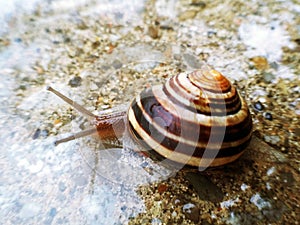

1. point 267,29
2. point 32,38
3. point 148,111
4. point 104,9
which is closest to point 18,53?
point 32,38

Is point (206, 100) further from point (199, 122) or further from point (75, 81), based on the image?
point (75, 81)

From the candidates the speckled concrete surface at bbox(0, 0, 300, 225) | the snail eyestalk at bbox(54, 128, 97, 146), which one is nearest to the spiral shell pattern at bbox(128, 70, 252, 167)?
the speckled concrete surface at bbox(0, 0, 300, 225)

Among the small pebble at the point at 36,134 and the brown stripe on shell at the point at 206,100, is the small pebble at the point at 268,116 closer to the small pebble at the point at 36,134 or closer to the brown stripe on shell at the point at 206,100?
the brown stripe on shell at the point at 206,100

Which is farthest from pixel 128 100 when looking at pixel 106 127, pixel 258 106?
pixel 258 106

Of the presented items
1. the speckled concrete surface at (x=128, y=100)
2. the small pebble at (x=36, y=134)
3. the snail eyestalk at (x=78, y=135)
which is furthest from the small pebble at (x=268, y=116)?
the small pebble at (x=36, y=134)

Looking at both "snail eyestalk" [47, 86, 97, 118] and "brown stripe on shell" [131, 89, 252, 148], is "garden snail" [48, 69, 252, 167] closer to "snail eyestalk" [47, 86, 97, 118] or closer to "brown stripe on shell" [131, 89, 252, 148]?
"brown stripe on shell" [131, 89, 252, 148]

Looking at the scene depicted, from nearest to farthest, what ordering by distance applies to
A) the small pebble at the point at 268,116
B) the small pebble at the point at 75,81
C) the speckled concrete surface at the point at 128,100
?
the speckled concrete surface at the point at 128,100 < the small pebble at the point at 268,116 < the small pebble at the point at 75,81

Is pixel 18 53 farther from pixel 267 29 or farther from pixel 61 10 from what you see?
pixel 267 29

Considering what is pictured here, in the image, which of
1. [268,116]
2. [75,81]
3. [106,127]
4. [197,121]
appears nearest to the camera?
[197,121]
